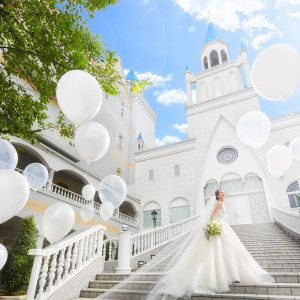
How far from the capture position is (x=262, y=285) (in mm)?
4254

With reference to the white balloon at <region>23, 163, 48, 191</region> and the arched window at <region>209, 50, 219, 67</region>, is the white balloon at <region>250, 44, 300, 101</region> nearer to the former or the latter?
the white balloon at <region>23, 163, 48, 191</region>

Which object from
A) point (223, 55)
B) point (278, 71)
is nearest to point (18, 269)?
point (278, 71)

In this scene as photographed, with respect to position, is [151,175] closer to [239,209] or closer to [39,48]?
[239,209]

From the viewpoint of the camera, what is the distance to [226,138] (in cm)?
2089

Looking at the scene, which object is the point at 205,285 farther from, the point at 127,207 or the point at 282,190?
the point at 127,207

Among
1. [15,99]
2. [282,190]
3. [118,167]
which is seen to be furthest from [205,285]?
[118,167]

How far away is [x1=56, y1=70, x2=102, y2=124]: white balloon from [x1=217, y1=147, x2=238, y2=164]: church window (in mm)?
17741

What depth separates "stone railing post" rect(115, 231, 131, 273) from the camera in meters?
7.53

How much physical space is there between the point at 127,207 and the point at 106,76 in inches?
757

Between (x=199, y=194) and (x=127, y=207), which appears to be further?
(x=127, y=207)

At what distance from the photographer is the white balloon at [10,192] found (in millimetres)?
3529

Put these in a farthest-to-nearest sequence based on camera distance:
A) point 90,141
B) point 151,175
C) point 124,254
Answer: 1. point 151,175
2. point 124,254
3. point 90,141

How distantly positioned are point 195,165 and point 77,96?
17.8 metres

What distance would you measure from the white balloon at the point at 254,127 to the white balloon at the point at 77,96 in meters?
5.04
